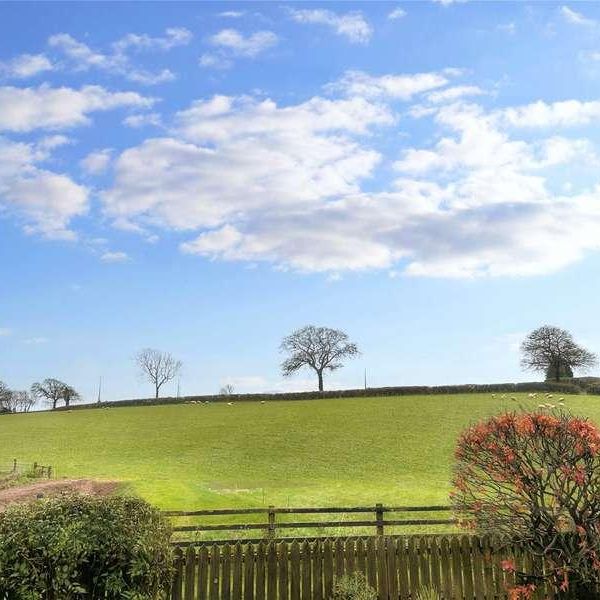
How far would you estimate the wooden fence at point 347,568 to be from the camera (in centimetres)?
977

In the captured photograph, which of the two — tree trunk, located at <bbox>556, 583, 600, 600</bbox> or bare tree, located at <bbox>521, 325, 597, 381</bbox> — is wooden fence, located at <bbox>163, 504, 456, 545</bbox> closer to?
tree trunk, located at <bbox>556, 583, 600, 600</bbox>

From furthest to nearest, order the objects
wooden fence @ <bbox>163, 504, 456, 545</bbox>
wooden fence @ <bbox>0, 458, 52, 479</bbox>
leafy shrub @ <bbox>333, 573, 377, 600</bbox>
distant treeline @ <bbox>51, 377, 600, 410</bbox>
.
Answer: distant treeline @ <bbox>51, 377, 600, 410</bbox>
wooden fence @ <bbox>0, 458, 52, 479</bbox>
wooden fence @ <bbox>163, 504, 456, 545</bbox>
leafy shrub @ <bbox>333, 573, 377, 600</bbox>

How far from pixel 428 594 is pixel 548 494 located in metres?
2.69

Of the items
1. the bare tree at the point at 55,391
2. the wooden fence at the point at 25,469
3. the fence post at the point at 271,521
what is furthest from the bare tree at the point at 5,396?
the fence post at the point at 271,521

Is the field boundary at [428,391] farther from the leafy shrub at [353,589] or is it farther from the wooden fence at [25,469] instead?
the leafy shrub at [353,589]

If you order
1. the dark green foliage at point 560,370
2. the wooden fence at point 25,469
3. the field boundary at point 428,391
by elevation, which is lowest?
the wooden fence at point 25,469

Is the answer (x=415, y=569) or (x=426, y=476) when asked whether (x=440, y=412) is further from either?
(x=415, y=569)

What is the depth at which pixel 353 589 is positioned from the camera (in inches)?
381

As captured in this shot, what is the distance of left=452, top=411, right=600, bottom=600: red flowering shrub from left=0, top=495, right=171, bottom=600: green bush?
230 inches

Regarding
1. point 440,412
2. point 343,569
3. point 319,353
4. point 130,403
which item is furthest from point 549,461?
point 319,353

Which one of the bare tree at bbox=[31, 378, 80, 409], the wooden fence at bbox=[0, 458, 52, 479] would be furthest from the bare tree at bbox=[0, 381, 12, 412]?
the wooden fence at bbox=[0, 458, 52, 479]

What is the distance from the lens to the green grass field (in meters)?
28.3

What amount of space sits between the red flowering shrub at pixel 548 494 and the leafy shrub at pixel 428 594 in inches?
51.4

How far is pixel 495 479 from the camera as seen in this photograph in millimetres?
10484
